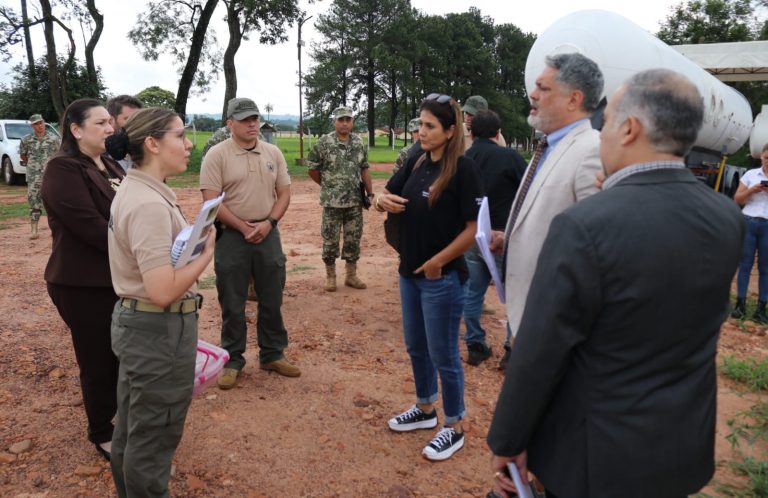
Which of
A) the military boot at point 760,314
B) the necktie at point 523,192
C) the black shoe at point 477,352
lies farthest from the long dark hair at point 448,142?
the military boot at point 760,314

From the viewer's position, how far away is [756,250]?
20.4 ft

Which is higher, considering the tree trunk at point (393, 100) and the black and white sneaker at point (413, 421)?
the tree trunk at point (393, 100)

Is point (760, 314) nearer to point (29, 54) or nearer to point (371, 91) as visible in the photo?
point (29, 54)

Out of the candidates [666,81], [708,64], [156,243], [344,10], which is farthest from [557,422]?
[344,10]

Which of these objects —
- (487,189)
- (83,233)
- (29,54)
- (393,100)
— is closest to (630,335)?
(83,233)

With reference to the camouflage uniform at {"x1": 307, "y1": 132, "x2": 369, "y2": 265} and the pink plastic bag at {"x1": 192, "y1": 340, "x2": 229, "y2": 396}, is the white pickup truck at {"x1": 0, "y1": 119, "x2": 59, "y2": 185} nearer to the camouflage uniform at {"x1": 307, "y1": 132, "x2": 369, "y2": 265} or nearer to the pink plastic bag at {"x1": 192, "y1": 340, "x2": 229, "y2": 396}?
the camouflage uniform at {"x1": 307, "y1": 132, "x2": 369, "y2": 265}

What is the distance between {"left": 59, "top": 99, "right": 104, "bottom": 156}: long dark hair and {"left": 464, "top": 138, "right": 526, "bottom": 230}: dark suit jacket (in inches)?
118

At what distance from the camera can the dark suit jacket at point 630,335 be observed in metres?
1.37

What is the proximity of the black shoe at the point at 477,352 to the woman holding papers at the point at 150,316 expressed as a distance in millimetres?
2943

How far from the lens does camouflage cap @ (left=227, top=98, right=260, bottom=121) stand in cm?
406

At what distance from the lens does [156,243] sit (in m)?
2.13

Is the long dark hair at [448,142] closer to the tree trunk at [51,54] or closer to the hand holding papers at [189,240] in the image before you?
the hand holding papers at [189,240]

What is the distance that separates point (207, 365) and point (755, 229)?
6.06 meters

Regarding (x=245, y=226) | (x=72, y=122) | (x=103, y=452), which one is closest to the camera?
(x=72, y=122)
